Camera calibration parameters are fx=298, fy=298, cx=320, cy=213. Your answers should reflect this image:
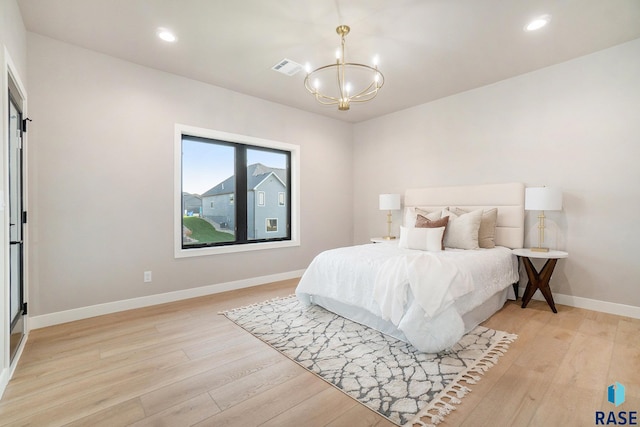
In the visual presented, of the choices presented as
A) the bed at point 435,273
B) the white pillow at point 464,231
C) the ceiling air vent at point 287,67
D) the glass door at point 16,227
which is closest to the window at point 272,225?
the bed at point 435,273

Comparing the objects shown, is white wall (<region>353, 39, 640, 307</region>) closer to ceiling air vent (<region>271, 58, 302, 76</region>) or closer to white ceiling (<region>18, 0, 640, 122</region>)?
white ceiling (<region>18, 0, 640, 122</region>)

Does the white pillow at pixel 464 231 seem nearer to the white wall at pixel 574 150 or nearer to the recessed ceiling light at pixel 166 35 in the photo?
the white wall at pixel 574 150

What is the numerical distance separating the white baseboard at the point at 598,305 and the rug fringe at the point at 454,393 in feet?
5.50

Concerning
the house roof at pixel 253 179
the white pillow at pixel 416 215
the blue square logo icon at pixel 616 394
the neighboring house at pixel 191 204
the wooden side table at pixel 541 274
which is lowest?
the blue square logo icon at pixel 616 394

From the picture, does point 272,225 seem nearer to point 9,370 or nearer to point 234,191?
point 234,191

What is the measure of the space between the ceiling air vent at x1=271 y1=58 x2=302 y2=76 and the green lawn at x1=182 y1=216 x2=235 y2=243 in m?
2.23

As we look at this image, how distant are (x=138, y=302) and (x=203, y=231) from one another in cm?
115

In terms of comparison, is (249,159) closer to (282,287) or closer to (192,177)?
(192,177)

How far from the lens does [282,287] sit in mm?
4344

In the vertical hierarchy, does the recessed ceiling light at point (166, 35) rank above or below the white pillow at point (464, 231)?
above

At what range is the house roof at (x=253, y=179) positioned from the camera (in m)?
4.34

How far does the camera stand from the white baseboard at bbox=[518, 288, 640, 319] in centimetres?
307

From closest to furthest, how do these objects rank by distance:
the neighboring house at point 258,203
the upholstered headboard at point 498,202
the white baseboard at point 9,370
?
the white baseboard at point 9,370 < the upholstered headboard at point 498,202 < the neighboring house at point 258,203

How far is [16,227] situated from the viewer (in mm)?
2545
